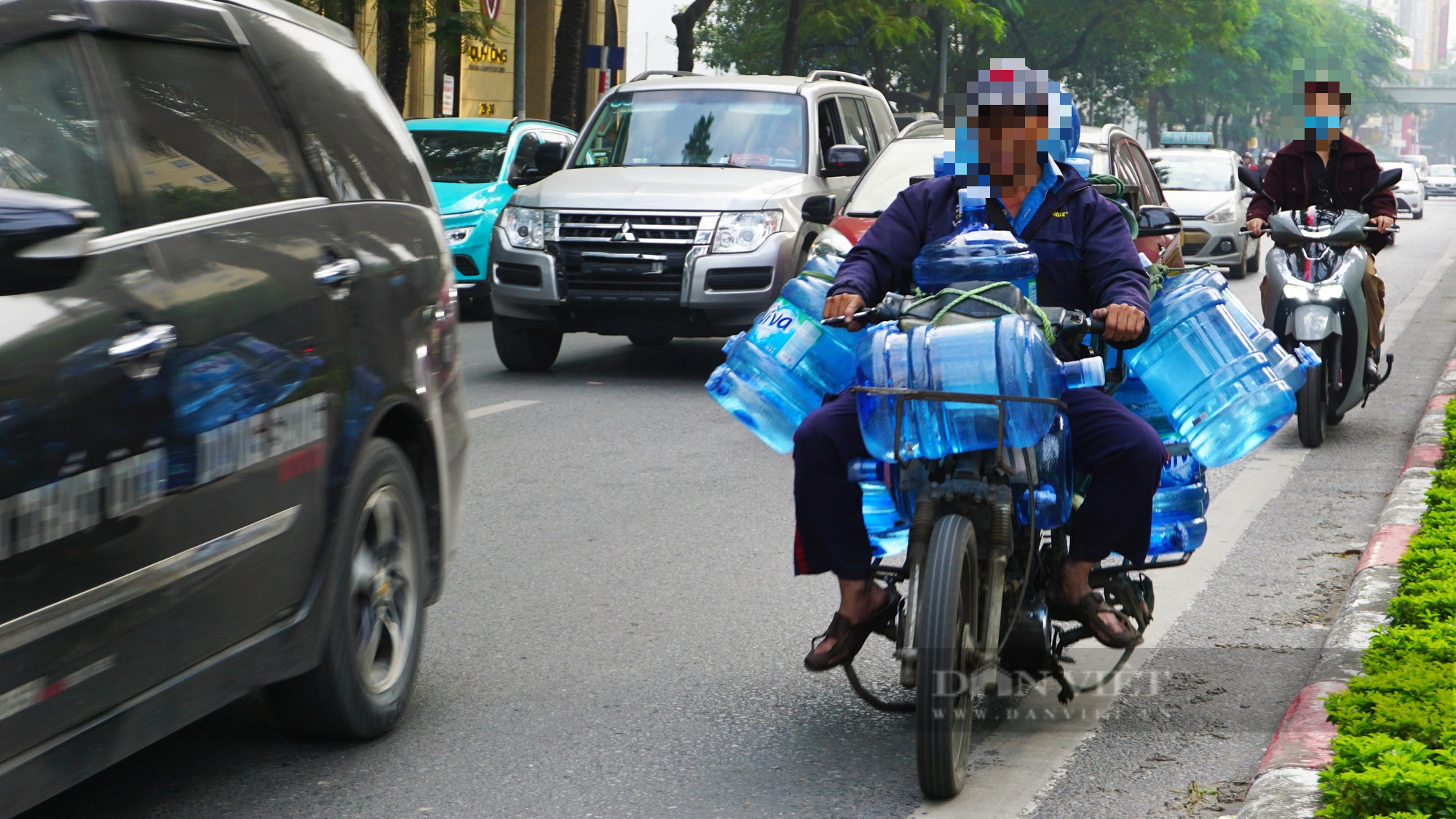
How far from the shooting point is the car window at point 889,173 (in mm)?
11617

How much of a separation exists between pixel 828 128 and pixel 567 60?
38.1ft

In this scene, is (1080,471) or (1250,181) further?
(1250,181)

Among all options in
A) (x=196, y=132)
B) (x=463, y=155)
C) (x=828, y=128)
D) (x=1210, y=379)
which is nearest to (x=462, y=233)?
(x=463, y=155)

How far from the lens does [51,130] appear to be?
3.21 m

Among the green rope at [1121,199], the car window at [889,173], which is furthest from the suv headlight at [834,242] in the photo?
the green rope at [1121,199]

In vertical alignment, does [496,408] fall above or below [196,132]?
below

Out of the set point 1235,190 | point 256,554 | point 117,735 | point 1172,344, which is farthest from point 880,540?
point 1235,190

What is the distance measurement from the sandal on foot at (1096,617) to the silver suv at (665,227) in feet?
23.0

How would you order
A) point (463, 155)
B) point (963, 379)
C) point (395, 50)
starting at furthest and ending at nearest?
point (395, 50) < point (463, 155) < point (963, 379)

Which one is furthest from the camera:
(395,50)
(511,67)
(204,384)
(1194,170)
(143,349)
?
(511,67)

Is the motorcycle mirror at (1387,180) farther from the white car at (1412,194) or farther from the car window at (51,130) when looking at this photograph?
the white car at (1412,194)

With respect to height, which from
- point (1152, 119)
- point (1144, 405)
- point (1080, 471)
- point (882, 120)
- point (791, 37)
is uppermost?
point (1152, 119)

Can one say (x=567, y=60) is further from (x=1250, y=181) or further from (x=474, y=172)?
(x=1250, y=181)

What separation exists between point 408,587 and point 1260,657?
2.48 metres
